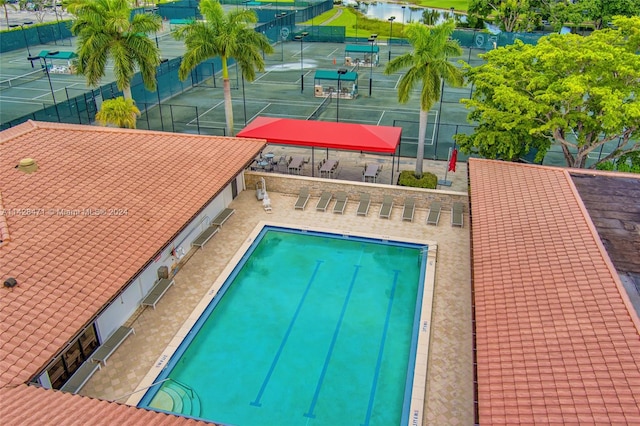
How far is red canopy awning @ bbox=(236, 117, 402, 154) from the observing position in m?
26.3

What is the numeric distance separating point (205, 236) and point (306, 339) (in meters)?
7.50

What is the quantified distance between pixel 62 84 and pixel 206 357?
40.2 metres

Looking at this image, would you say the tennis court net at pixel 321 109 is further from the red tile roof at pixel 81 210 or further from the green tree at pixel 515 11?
the green tree at pixel 515 11

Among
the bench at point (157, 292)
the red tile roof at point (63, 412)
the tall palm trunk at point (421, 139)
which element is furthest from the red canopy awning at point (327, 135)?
the red tile roof at point (63, 412)

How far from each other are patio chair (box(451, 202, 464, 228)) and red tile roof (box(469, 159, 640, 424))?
438 centimetres

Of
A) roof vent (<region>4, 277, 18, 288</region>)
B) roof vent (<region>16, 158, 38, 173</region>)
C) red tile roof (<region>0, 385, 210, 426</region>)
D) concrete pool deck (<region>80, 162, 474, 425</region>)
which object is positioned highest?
roof vent (<region>16, 158, 38, 173</region>)

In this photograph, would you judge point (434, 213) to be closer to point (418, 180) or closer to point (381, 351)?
point (418, 180)

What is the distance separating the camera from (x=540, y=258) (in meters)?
16.2

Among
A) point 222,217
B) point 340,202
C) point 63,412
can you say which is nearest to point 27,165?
point 222,217

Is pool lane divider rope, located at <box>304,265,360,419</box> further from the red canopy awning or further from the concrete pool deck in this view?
the red canopy awning

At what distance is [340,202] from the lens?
86.5 ft

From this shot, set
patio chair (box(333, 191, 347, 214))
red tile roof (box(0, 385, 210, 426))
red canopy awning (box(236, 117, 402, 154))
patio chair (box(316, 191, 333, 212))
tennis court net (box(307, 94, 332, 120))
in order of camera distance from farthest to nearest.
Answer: tennis court net (box(307, 94, 332, 120))
red canopy awning (box(236, 117, 402, 154))
patio chair (box(316, 191, 333, 212))
patio chair (box(333, 191, 347, 214))
red tile roof (box(0, 385, 210, 426))

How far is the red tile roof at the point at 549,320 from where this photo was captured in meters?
11.2

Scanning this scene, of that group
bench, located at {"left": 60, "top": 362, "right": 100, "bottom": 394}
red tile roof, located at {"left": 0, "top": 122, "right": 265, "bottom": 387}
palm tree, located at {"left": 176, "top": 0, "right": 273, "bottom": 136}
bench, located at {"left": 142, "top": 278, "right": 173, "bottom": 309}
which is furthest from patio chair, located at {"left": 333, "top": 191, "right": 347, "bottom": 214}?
bench, located at {"left": 60, "top": 362, "right": 100, "bottom": 394}
